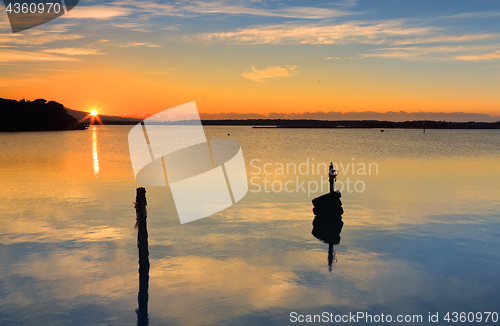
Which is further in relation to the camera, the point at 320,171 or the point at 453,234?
the point at 320,171

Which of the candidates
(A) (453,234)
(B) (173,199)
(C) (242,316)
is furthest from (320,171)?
(C) (242,316)

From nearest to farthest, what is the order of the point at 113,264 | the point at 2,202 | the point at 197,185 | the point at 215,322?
the point at 215,322, the point at 113,264, the point at 2,202, the point at 197,185

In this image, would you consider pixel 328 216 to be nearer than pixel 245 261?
No

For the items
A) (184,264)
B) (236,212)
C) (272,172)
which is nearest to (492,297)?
(184,264)

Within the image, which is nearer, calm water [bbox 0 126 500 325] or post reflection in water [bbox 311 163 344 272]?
calm water [bbox 0 126 500 325]

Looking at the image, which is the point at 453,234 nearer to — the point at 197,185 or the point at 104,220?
the point at 104,220

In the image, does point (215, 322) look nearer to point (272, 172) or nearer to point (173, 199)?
point (173, 199)

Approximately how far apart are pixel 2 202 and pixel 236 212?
1353 centimetres

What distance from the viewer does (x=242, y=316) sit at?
9617 millimetres

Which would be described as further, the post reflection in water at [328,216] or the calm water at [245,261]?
the post reflection in water at [328,216]

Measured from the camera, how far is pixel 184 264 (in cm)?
1290

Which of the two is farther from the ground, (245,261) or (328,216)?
(328,216)

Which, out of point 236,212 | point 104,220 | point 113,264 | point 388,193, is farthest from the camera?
point 388,193

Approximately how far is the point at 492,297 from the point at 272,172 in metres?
→ 28.6
